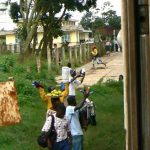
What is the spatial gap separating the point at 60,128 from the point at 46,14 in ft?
72.7

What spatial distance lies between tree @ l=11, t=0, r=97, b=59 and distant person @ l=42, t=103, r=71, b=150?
61.6 feet

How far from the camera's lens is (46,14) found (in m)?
27.5

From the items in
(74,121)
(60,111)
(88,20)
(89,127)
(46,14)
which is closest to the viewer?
→ (60,111)

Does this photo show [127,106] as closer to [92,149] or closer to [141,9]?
[141,9]

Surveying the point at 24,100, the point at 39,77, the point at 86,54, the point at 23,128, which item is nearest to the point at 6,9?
the point at 86,54

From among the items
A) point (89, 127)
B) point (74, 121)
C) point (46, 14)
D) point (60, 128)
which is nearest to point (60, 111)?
point (60, 128)

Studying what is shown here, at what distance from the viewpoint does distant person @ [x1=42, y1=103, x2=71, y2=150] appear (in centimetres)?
571

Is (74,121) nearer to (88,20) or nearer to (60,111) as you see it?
(60,111)

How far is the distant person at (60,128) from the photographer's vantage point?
571 cm

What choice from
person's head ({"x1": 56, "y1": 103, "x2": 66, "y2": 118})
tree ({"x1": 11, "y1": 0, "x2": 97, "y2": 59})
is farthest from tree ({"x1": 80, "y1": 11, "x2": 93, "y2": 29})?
person's head ({"x1": 56, "y1": 103, "x2": 66, "y2": 118})

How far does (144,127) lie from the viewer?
4.50ft

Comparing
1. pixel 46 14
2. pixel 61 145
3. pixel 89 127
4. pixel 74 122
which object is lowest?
pixel 89 127

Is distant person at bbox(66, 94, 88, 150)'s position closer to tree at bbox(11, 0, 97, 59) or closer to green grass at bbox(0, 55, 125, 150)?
green grass at bbox(0, 55, 125, 150)

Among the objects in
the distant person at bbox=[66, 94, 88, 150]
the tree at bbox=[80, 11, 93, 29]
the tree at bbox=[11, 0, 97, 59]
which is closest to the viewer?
the distant person at bbox=[66, 94, 88, 150]
